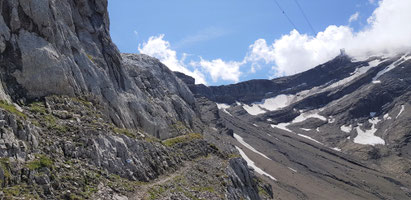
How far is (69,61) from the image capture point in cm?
4184

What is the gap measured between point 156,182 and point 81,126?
362 inches

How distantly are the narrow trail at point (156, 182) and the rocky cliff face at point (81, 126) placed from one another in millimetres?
104

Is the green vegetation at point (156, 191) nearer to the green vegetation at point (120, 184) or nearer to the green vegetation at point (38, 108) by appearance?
the green vegetation at point (120, 184)

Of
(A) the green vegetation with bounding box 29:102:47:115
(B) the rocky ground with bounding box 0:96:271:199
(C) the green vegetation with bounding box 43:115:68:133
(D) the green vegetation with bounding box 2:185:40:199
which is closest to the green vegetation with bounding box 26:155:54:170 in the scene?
(B) the rocky ground with bounding box 0:96:271:199

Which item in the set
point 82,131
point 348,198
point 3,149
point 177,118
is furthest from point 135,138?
point 348,198

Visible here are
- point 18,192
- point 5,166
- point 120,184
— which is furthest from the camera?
point 120,184

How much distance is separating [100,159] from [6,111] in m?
8.40

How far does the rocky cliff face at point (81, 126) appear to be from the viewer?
83.5 feet

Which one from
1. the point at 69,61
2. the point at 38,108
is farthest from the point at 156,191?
the point at 69,61

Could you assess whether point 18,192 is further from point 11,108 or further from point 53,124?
point 53,124

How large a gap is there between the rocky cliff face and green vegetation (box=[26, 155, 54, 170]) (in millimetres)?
60

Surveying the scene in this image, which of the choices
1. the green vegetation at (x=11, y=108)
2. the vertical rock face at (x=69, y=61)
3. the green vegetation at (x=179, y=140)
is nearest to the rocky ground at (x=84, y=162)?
the green vegetation at (x=11, y=108)

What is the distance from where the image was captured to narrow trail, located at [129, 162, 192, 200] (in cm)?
3090

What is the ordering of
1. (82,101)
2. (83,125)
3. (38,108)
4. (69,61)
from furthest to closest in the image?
(69,61), (82,101), (83,125), (38,108)
